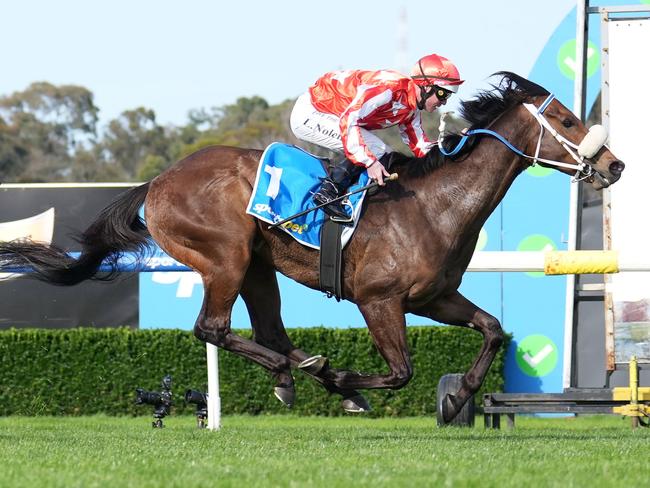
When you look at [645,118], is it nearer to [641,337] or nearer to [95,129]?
[641,337]

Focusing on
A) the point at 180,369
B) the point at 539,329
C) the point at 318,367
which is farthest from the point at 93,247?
the point at 539,329

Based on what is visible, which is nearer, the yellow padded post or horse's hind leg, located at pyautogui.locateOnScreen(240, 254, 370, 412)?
horse's hind leg, located at pyautogui.locateOnScreen(240, 254, 370, 412)

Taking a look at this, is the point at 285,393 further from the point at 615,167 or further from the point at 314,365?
the point at 615,167

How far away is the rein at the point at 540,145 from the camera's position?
5.82 m

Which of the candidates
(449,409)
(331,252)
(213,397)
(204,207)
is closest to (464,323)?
(449,409)

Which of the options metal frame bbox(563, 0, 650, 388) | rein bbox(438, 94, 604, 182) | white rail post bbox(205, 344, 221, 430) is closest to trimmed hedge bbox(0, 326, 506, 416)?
white rail post bbox(205, 344, 221, 430)

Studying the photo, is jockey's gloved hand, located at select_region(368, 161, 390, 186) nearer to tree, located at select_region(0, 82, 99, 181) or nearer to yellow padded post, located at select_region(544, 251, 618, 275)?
yellow padded post, located at select_region(544, 251, 618, 275)

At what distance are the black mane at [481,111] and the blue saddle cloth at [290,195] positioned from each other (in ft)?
0.97

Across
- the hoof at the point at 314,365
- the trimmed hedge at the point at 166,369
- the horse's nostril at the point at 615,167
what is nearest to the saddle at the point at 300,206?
the hoof at the point at 314,365

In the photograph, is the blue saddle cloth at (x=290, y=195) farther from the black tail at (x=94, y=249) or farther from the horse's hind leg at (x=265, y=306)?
the black tail at (x=94, y=249)

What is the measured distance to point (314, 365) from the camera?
5762mm

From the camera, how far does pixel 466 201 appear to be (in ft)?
19.1

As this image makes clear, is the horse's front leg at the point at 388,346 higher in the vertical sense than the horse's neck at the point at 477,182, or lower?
lower

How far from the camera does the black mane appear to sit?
19.7 feet
